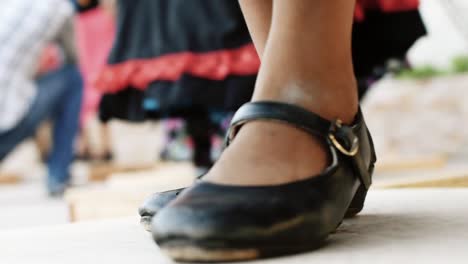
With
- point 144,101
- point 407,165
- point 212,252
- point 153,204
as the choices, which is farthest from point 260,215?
point 407,165

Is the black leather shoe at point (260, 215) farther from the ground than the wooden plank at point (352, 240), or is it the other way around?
the black leather shoe at point (260, 215)

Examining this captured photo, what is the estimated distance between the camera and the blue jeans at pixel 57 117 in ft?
10.5

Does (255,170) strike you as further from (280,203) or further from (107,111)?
(107,111)

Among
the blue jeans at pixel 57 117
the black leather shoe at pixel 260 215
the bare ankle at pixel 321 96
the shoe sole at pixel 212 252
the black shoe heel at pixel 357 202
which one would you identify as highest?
the bare ankle at pixel 321 96

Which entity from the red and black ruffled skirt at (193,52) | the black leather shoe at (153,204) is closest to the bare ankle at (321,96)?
the black leather shoe at (153,204)

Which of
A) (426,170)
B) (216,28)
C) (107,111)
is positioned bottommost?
(426,170)

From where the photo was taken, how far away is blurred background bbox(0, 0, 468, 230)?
1847 millimetres

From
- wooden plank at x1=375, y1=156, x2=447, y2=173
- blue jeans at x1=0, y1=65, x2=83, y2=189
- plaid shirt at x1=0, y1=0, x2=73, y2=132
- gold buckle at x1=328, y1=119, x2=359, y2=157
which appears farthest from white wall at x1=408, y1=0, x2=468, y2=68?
gold buckle at x1=328, y1=119, x2=359, y2=157

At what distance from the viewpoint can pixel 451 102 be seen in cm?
409

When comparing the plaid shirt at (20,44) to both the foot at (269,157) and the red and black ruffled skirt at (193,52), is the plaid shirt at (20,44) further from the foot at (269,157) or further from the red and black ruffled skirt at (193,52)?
the foot at (269,157)

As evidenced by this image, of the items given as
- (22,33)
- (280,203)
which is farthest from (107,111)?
(280,203)

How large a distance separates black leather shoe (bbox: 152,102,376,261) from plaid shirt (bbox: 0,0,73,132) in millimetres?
2546

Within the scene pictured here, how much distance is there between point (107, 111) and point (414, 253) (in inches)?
69.4

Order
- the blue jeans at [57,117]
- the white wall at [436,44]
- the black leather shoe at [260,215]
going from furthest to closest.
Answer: the white wall at [436,44] → the blue jeans at [57,117] → the black leather shoe at [260,215]
